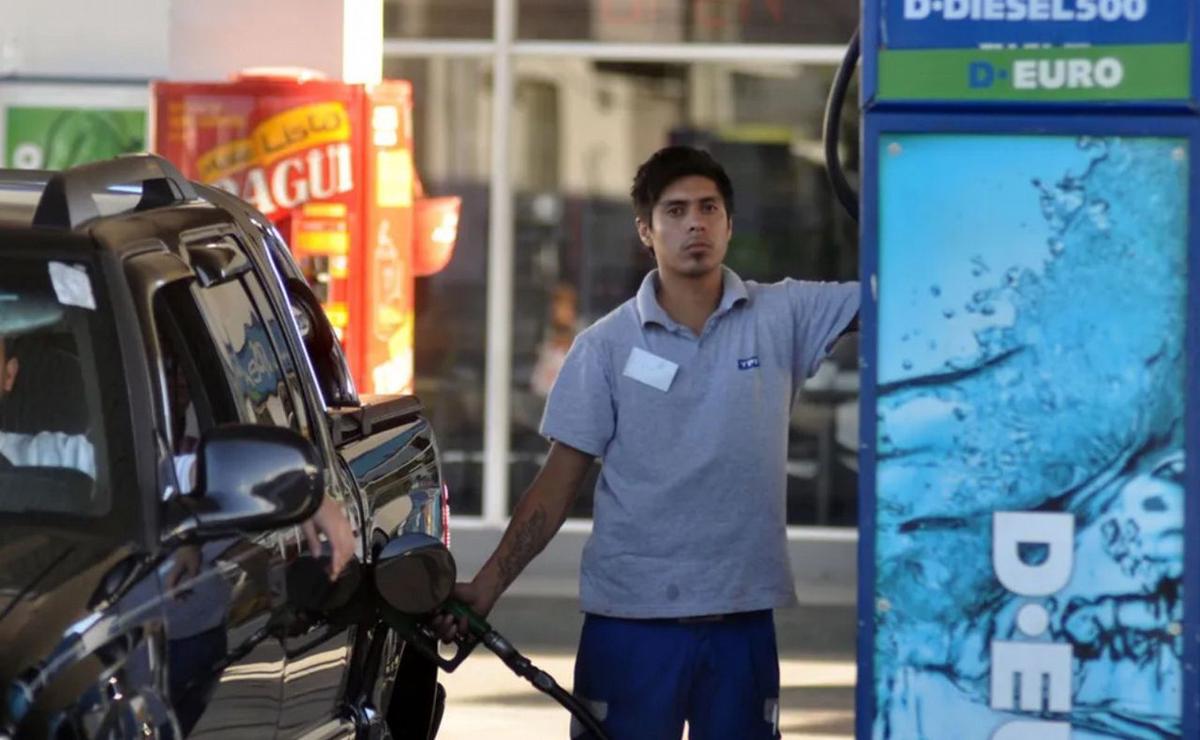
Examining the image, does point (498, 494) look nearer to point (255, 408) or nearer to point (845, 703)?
point (845, 703)

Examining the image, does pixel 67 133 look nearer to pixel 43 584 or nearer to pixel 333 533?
pixel 333 533

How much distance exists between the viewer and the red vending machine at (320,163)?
9.88 m

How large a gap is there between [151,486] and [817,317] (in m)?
1.93

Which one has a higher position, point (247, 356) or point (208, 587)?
point (247, 356)

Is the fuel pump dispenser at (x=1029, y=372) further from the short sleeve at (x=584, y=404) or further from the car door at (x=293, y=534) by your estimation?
the short sleeve at (x=584, y=404)

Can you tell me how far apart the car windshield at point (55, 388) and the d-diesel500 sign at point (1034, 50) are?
4.86 ft

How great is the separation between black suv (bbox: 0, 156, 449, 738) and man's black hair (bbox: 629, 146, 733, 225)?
918 millimetres

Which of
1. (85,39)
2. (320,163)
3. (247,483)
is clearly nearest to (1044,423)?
(247,483)

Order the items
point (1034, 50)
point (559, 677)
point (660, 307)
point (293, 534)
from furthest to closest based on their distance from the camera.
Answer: point (559, 677) → point (660, 307) → point (293, 534) → point (1034, 50)

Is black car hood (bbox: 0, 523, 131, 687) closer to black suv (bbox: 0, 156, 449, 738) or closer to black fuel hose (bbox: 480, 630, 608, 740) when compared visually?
black suv (bbox: 0, 156, 449, 738)

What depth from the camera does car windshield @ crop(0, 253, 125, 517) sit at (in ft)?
14.3

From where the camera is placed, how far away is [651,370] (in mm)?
5609

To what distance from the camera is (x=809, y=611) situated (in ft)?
37.8

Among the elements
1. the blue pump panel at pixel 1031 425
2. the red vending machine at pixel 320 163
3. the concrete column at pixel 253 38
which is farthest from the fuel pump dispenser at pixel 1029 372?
the concrete column at pixel 253 38
